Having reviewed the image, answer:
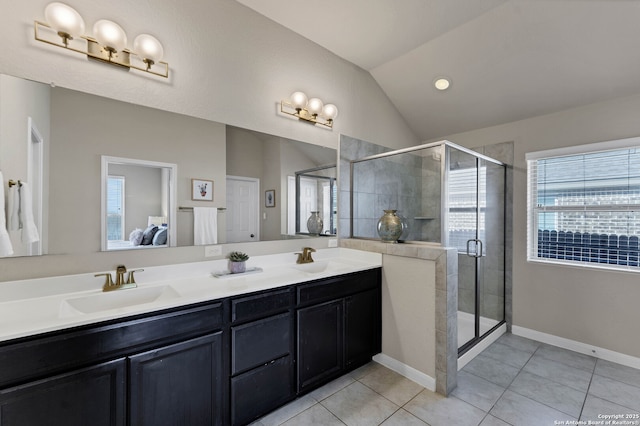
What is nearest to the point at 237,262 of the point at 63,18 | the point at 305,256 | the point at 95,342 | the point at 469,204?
the point at 305,256

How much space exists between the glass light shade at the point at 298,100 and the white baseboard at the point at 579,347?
328cm

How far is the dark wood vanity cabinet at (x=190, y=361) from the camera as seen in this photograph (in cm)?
113

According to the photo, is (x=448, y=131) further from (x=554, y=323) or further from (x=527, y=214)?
(x=554, y=323)

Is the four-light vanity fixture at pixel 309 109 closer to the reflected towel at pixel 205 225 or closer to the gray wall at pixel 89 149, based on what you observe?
the gray wall at pixel 89 149

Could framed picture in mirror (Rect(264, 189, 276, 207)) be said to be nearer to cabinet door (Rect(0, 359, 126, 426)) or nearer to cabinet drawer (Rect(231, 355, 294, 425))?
cabinet drawer (Rect(231, 355, 294, 425))

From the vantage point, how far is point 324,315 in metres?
2.08

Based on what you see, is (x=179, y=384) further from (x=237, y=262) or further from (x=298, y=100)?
(x=298, y=100)

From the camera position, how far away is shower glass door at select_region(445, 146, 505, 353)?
261 centimetres

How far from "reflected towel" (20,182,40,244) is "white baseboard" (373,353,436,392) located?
2537 millimetres

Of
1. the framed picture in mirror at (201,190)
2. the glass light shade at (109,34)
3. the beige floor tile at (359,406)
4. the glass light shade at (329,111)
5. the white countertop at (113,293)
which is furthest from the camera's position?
the glass light shade at (329,111)

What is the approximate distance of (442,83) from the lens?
9.68ft

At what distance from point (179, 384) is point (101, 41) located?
6.24ft

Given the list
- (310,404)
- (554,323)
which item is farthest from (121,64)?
(554,323)

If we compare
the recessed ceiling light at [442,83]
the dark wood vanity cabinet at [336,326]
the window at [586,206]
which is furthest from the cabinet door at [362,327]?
the recessed ceiling light at [442,83]
